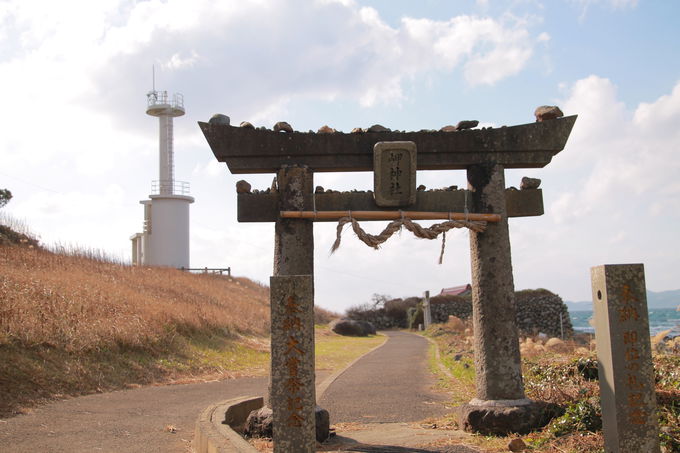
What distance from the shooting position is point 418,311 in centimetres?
3509

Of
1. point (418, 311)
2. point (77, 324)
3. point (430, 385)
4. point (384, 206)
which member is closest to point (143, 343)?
point (77, 324)

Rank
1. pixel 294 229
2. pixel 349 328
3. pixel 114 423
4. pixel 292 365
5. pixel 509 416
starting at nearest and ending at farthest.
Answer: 1. pixel 292 365
2. pixel 509 416
3. pixel 294 229
4. pixel 114 423
5. pixel 349 328

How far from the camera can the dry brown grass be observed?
11.6 m

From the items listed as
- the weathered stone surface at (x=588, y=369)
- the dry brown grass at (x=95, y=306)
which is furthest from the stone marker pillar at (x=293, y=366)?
the dry brown grass at (x=95, y=306)

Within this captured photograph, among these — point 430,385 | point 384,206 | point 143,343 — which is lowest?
point 430,385

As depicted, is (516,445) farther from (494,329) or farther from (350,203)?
(350,203)

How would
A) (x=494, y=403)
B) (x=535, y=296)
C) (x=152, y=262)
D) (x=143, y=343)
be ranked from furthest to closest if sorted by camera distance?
(x=152, y=262) < (x=535, y=296) < (x=143, y=343) < (x=494, y=403)

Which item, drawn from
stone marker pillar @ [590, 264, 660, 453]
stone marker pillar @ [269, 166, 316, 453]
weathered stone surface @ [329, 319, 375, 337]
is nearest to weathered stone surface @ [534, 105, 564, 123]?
stone marker pillar @ [590, 264, 660, 453]

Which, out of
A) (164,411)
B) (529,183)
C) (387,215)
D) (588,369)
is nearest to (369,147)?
(387,215)

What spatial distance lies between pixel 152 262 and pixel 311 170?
3151cm

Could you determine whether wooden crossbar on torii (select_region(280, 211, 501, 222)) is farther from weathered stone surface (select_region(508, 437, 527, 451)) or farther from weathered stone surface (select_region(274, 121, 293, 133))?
weathered stone surface (select_region(508, 437, 527, 451))

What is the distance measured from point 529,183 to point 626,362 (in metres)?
3.20

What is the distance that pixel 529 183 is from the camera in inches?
295

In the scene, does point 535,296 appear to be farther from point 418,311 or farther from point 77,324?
point 77,324
